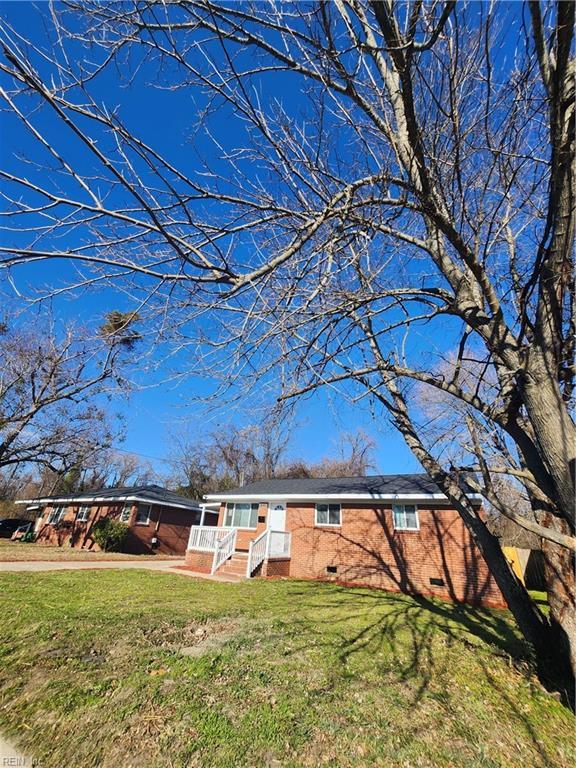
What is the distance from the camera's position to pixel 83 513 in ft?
76.0

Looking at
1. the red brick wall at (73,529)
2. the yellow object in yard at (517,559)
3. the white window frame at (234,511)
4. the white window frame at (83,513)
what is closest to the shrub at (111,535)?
the red brick wall at (73,529)

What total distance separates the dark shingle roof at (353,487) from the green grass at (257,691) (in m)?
5.80

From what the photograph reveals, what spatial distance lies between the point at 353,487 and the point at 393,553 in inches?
108

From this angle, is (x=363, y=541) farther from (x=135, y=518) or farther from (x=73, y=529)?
(x=73, y=529)

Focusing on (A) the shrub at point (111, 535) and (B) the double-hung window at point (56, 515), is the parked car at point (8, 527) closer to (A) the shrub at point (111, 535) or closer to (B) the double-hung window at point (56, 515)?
(B) the double-hung window at point (56, 515)

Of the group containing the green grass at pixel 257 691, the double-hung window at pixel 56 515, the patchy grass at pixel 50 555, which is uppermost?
the double-hung window at pixel 56 515

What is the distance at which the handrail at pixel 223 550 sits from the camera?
12.5 m

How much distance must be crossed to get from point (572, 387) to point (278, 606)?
7076mm

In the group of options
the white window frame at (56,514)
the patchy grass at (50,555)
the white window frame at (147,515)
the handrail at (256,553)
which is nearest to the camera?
the handrail at (256,553)

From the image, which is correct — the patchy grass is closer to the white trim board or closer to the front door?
the white trim board

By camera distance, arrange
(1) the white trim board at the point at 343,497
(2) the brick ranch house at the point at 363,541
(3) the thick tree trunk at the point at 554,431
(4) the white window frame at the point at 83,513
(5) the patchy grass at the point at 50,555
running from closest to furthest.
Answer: (3) the thick tree trunk at the point at 554,431, (2) the brick ranch house at the point at 363,541, (1) the white trim board at the point at 343,497, (5) the patchy grass at the point at 50,555, (4) the white window frame at the point at 83,513

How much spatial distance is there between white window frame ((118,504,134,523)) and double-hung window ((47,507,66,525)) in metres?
7.49

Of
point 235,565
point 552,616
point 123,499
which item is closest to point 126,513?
point 123,499

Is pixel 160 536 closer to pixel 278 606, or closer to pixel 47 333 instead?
pixel 47 333
